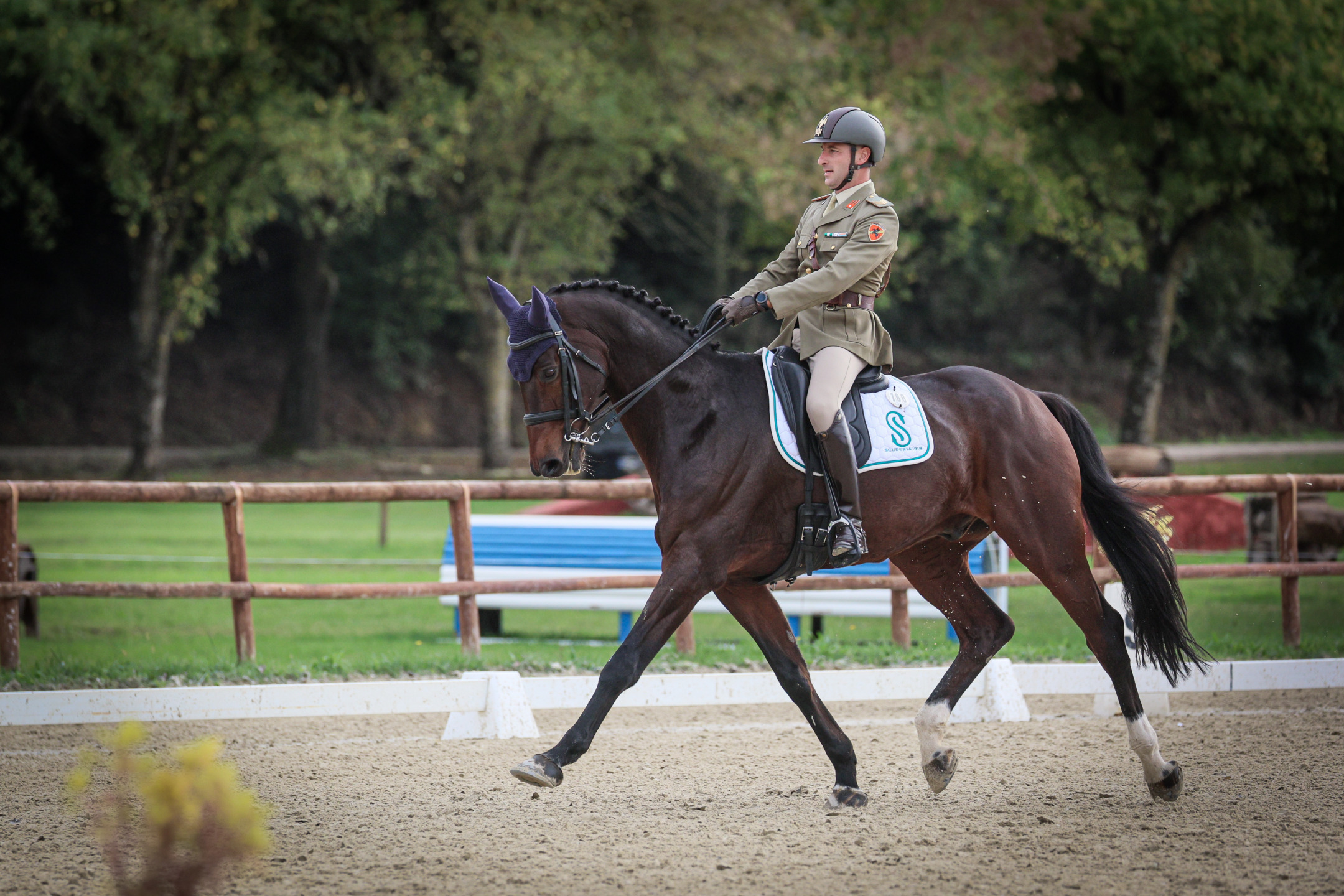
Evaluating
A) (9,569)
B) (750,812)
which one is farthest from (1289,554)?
(9,569)

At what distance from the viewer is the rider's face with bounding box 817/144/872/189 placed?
4.97 m

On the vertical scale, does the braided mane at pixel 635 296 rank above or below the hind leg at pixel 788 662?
above

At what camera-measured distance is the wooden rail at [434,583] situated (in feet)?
23.1

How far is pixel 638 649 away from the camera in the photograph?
4469 millimetres

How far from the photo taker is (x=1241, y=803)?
471cm

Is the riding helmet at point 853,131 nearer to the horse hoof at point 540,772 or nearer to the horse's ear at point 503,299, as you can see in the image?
the horse's ear at point 503,299

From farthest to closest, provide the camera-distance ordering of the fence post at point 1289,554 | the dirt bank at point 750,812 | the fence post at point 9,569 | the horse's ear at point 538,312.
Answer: the fence post at point 1289,554 < the fence post at point 9,569 < the horse's ear at point 538,312 < the dirt bank at point 750,812

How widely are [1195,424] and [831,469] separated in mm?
34345

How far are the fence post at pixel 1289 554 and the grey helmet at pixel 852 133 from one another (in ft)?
15.4

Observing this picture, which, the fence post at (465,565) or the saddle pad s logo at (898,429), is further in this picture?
the fence post at (465,565)

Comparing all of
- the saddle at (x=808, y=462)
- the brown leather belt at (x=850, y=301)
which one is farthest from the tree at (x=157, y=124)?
the saddle at (x=808, y=462)

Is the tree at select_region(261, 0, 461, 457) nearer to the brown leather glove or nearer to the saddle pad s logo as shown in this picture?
the brown leather glove

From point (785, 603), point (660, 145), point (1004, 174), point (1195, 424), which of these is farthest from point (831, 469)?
point (1195, 424)

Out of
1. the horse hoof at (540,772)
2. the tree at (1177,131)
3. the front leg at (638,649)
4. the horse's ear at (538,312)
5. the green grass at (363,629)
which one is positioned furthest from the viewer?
the tree at (1177,131)
